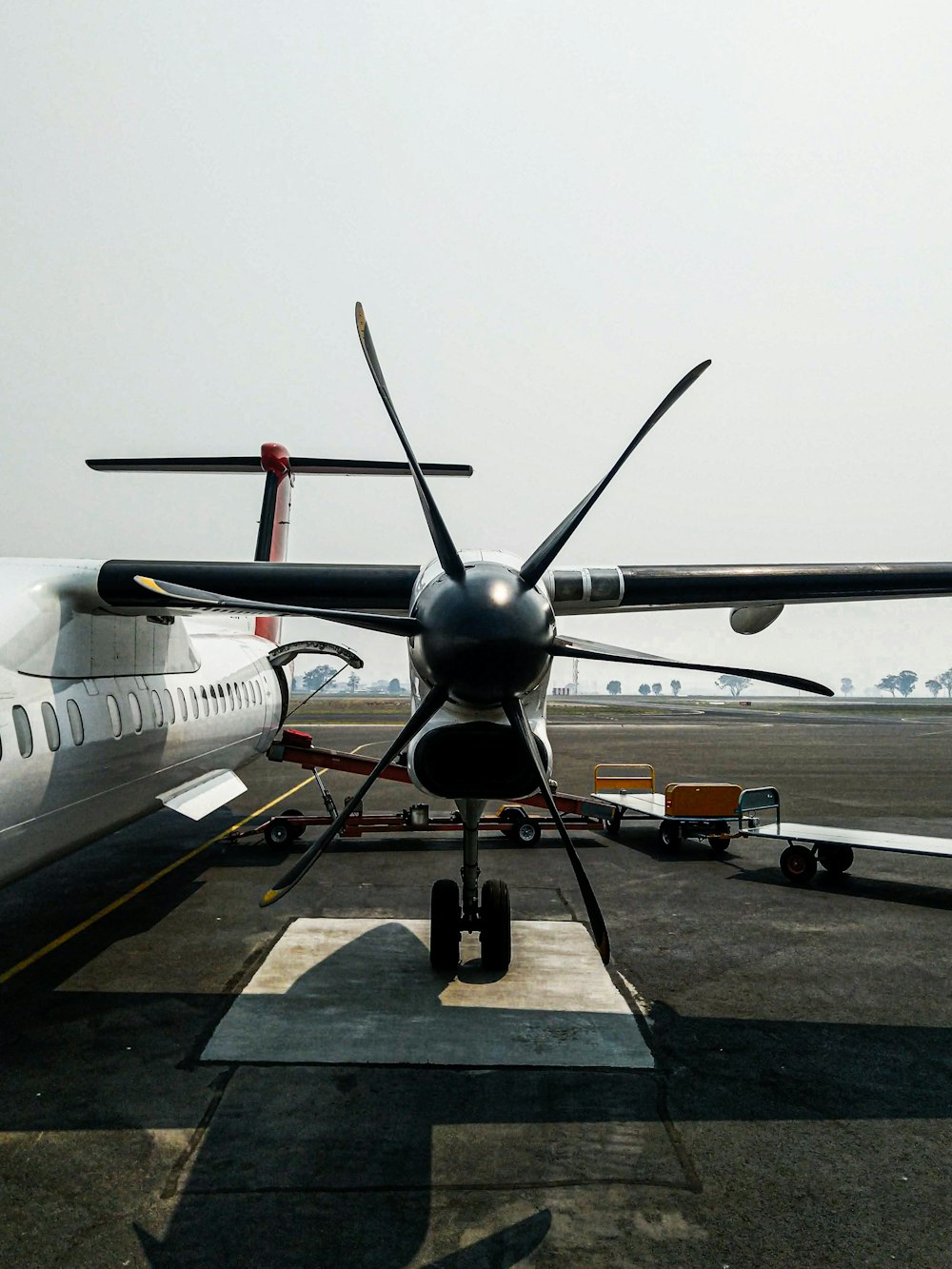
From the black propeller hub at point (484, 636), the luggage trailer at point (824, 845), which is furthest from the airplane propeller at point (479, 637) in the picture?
the luggage trailer at point (824, 845)

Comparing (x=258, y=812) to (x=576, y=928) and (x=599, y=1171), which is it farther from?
(x=599, y=1171)

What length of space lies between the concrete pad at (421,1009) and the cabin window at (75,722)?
3232 millimetres

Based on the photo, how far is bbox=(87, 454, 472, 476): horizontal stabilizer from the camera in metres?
17.4

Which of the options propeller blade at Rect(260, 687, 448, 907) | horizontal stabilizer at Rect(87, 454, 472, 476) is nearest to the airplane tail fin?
horizontal stabilizer at Rect(87, 454, 472, 476)

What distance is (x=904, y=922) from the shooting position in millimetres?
10875

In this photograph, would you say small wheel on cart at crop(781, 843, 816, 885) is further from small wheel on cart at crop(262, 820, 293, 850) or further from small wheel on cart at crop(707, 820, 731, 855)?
small wheel on cart at crop(262, 820, 293, 850)

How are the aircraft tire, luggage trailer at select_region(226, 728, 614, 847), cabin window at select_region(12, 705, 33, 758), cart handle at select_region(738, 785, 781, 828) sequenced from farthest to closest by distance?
luggage trailer at select_region(226, 728, 614, 847)
cart handle at select_region(738, 785, 781, 828)
the aircraft tire
cabin window at select_region(12, 705, 33, 758)

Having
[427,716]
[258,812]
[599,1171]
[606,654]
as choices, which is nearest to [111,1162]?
[599,1171]

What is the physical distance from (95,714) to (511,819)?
872 cm

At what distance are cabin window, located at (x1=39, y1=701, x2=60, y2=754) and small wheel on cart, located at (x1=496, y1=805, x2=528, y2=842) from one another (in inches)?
350

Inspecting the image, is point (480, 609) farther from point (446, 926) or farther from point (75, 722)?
point (75, 722)

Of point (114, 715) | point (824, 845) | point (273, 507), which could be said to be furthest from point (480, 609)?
point (273, 507)

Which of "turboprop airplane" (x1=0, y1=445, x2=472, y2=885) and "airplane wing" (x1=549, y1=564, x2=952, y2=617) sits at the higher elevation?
"airplane wing" (x1=549, y1=564, x2=952, y2=617)

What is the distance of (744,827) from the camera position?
1452 cm
